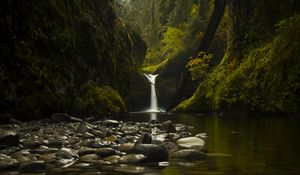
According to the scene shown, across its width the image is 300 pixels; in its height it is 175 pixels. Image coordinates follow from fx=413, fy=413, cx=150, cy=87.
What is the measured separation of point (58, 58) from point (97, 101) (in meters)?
3.18

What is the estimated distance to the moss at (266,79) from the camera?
23891 millimetres

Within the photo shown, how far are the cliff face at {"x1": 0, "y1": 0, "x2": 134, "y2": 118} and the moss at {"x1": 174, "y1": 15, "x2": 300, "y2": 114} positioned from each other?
7673 millimetres

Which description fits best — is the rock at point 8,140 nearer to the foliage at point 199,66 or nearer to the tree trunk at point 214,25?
the foliage at point 199,66

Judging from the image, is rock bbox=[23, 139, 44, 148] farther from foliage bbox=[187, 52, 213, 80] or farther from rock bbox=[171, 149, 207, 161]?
foliage bbox=[187, 52, 213, 80]

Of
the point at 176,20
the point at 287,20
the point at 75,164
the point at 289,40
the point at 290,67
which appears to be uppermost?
the point at 176,20

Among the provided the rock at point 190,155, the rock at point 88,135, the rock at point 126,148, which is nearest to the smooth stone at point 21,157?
the rock at point 126,148

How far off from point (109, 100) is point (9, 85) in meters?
7.82

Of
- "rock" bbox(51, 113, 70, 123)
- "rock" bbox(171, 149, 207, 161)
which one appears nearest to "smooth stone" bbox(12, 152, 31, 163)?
"rock" bbox(171, 149, 207, 161)

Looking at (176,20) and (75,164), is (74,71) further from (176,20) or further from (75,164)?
(176,20)

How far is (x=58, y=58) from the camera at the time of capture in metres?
18.2

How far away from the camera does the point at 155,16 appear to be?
193 ft

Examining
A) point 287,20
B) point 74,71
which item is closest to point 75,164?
point 74,71

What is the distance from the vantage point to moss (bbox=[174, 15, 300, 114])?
23891 millimetres

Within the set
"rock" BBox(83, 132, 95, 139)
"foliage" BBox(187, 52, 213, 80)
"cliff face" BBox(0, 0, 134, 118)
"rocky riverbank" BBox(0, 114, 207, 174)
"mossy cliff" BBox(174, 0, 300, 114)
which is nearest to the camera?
"rocky riverbank" BBox(0, 114, 207, 174)
